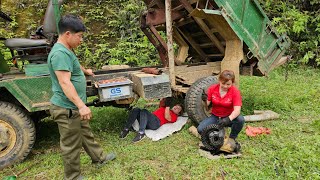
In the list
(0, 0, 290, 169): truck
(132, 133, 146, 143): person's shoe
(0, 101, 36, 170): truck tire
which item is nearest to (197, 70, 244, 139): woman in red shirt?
(0, 0, 290, 169): truck

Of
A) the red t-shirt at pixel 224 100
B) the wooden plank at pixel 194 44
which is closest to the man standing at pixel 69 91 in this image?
the red t-shirt at pixel 224 100

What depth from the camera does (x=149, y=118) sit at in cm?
468

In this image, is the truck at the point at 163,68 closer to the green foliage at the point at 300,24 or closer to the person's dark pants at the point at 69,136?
the person's dark pants at the point at 69,136

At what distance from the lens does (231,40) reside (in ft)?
15.5

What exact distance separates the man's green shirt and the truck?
947 mm

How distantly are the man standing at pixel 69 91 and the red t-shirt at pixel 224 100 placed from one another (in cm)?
165

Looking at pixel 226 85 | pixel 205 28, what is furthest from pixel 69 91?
pixel 205 28

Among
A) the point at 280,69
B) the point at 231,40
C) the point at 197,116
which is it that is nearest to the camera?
the point at 197,116

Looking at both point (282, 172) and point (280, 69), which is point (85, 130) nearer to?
point (282, 172)

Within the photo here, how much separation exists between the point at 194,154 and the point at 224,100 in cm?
76

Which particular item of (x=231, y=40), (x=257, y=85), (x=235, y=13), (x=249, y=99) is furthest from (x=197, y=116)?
(x=257, y=85)

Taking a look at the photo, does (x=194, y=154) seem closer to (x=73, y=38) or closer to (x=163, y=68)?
(x=163, y=68)

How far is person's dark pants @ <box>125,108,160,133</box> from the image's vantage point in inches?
181

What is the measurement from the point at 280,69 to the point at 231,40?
521 centimetres
